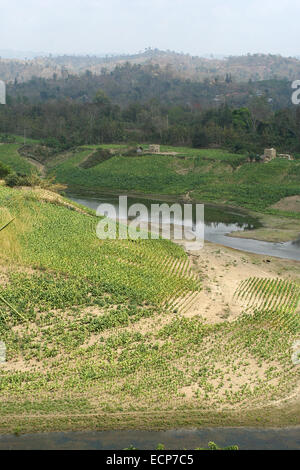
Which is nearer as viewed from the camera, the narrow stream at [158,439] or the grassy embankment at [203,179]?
the narrow stream at [158,439]

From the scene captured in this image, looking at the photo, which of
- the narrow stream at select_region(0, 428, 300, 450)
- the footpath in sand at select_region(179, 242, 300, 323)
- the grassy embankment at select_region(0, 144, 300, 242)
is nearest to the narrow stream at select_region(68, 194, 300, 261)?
the grassy embankment at select_region(0, 144, 300, 242)

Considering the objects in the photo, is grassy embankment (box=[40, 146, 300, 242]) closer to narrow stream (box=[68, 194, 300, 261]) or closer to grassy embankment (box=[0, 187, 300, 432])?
narrow stream (box=[68, 194, 300, 261])

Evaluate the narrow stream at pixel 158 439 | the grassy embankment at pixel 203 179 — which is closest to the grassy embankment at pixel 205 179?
the grassy embankment at pixel 203 179

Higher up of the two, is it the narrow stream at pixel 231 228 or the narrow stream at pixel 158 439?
the narrow stream at pixel 231 228


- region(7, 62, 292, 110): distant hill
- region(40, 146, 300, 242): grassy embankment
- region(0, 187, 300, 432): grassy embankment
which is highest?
region(7, 62, 292, 110): distant hill

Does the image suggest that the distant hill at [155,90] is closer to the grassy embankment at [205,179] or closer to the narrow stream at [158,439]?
the grassy embankment at [205,179]

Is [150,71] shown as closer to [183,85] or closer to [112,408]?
[183,85]

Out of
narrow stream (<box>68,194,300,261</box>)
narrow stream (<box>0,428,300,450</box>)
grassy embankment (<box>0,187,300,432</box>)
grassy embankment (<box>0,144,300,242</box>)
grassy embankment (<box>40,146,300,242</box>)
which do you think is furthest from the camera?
grassy embankment (<box>40,146,300,242</box>)

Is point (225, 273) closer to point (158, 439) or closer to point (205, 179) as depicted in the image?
point (158, 439)

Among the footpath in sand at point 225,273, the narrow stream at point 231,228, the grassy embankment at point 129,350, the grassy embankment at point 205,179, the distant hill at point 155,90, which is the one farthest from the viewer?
the distant hill at point 155,90

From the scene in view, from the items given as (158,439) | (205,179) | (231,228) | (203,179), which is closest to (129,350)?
(158,439)
